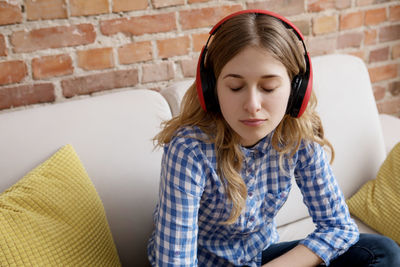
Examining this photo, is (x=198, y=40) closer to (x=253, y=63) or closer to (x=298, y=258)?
(x=253, y=63)

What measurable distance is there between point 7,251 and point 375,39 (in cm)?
173

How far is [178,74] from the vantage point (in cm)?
161

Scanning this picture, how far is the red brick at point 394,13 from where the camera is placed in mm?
1924

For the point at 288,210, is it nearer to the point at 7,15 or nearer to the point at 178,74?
the point at 178,74

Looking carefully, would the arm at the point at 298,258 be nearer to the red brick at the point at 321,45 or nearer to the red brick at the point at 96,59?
the red brick at the point at 96,59

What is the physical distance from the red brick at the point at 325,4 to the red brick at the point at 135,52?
2.31ft

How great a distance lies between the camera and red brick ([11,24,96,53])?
4.37 ft

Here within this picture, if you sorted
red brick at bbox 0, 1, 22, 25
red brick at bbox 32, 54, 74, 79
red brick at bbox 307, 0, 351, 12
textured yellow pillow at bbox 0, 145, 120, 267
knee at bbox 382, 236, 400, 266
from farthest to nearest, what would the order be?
red brick at bbox 307, 0, 351, 12
red brick at bbox 32, 54, 74, 79
red brick at bbox 0, 1, 22, 25
knee at bbox 382, 236, 400, 266
textured yellow pillow at bbox 0, 145, 120, 267

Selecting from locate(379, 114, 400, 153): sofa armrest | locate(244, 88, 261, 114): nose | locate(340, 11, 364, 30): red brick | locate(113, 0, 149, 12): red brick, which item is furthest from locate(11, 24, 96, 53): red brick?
locate(379, 114, 400, 153): sofa armrest

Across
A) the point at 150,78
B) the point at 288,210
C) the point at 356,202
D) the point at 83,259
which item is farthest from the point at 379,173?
the point at 83,259

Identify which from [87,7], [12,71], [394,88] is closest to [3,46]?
[12,71]

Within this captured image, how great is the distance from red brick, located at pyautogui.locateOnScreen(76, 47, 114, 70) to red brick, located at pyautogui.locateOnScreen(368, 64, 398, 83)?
1.21 m

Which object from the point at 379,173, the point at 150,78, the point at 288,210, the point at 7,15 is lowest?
the point at 288,210

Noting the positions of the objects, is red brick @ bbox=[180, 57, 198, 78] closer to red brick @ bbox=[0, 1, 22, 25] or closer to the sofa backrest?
the sofa backrest
